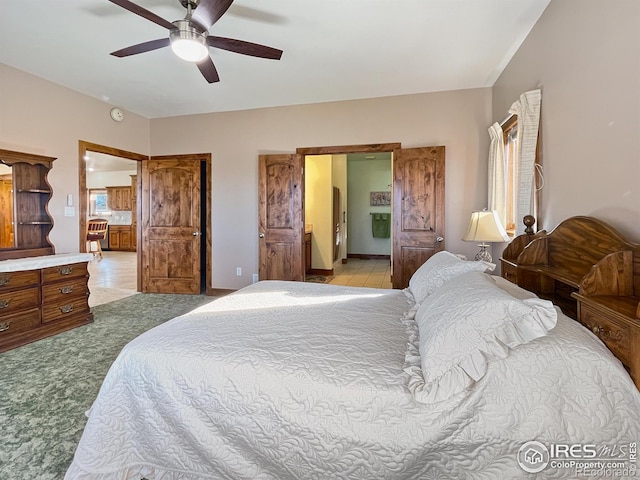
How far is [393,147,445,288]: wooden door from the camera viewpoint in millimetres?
3779

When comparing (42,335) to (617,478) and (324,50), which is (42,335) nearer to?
(324,50)

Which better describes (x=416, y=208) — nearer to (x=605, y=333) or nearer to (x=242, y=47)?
(x=242, y=47)

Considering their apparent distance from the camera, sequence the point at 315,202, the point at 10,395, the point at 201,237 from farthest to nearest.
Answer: the point at 315,202 < the point at 201,237 < the point at 10,395

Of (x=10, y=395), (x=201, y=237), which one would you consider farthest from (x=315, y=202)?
(x=10, y=395)

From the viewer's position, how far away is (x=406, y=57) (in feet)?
10.1

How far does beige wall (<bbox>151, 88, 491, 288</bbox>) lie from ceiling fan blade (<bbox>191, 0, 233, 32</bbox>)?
2.28 metres

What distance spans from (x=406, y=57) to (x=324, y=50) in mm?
810

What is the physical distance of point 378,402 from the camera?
999 millimetres

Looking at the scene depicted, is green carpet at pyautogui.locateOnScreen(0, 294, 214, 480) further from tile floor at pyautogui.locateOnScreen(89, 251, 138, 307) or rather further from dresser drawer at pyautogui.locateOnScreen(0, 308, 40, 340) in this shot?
tile floor at pyautogui.locateOnScreen(89, 251, 138, 307)

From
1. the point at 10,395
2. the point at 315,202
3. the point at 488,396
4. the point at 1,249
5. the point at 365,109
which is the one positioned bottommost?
the point at 10,395

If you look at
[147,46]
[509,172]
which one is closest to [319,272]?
[509,172]

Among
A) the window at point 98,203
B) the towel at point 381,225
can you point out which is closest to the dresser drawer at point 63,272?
the towel at point 381,225

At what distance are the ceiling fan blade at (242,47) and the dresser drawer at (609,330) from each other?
2437mm

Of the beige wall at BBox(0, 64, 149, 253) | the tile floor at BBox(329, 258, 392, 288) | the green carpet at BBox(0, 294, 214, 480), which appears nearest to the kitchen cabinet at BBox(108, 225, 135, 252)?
the beige wall at BBox(0, 64, 149, 253)
